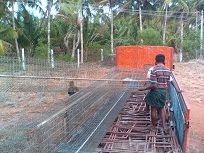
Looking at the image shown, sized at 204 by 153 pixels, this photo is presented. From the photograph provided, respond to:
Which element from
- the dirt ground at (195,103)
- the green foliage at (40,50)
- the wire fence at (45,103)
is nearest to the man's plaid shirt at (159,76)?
the dirt ground at (195,103)

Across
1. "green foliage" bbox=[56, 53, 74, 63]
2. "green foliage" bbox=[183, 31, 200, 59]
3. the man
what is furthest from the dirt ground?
"green foliage" bbox=[56, 53, 74, 63]

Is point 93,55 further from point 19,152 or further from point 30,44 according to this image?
point 19,152

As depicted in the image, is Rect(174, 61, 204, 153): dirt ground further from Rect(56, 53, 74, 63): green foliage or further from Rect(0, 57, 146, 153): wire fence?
Rect(56, 53, 74, 63): green foliage

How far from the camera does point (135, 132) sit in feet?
22.5

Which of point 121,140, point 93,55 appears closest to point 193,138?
point 121,140

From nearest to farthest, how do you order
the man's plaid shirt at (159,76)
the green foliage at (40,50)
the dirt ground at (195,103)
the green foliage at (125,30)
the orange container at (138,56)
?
the man's plaid shirt at (159,76) < the dirt ground at (195,103) < the orange container at (138,56) < the green foliage at (40,50) < the green foliage at (125,30)

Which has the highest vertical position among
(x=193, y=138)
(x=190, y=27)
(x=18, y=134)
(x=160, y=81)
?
(x=190, y=27)

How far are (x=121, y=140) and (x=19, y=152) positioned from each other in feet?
5.58

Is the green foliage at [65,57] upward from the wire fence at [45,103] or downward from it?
upward

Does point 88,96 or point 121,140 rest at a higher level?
point 88,96

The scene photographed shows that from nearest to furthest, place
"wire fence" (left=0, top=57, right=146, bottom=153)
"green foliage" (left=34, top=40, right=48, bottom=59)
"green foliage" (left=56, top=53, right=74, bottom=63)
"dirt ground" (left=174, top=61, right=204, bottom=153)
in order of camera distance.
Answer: "wire fence" (left=0, top=57, right=146, bottom=153) → "dirt ground" (left=174, top=61, right=204, bottom=153) → "green foliage" (left=34, top=40, right=48, bottom=59) → "green foliage" (left=56, top=53, right=74, bottom=63)

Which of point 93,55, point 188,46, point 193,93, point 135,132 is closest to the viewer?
point 135,132

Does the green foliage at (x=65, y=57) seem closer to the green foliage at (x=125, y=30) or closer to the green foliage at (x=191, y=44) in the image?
the green foliage at (x=125, y=30)

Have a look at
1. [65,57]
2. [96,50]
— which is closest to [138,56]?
[65,57]
